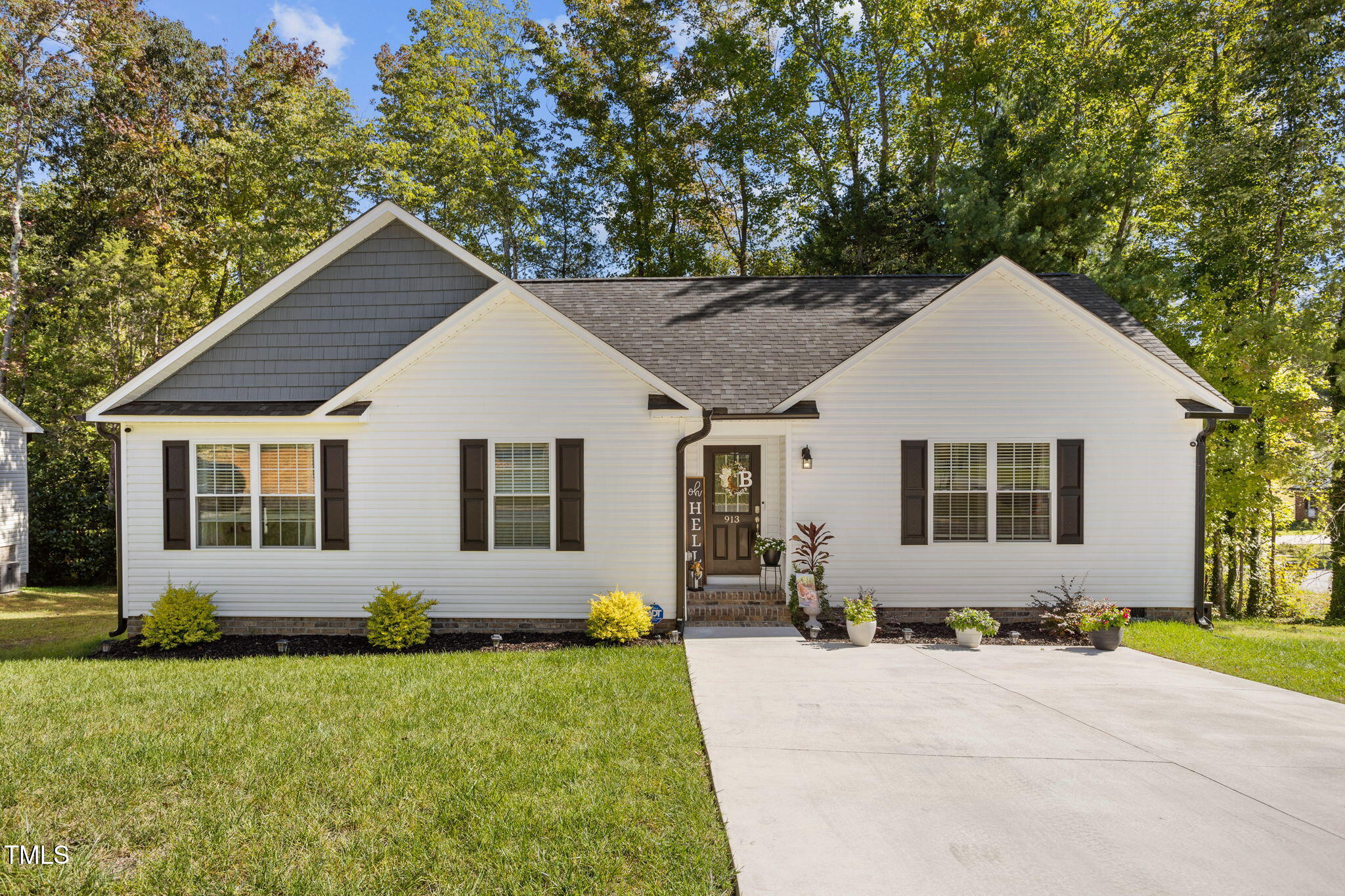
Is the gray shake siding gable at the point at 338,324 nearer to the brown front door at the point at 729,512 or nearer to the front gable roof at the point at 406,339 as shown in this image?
the front gable roof at the point at 406,339

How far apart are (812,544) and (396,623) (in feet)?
19.5

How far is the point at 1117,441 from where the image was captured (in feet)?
31.1

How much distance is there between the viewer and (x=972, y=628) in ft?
27.8

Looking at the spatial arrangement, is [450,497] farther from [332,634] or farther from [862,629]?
[862,629]

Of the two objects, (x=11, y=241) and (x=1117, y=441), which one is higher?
(x=11, y=241)

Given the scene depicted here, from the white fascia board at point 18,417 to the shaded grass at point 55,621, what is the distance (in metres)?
3.93

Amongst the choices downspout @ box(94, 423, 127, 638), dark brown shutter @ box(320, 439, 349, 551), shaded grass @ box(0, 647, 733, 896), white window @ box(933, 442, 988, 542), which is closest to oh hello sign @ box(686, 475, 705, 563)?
shaded grass @ box(0, 647, 733, 896)

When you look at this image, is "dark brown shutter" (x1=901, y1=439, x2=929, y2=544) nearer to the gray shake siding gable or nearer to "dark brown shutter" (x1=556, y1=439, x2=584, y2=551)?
"dark brown shutter" (x1=556, y1=439, x2=584, y2=551)

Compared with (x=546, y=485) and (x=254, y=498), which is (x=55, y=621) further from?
(x=546, y=485)

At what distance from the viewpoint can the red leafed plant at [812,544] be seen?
942 cm

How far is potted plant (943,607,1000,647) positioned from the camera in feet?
27.8

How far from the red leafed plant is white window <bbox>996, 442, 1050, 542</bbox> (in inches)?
102

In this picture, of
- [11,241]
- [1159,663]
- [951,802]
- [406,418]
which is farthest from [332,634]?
[11,241]

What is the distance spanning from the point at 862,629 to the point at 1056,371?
4924mm
